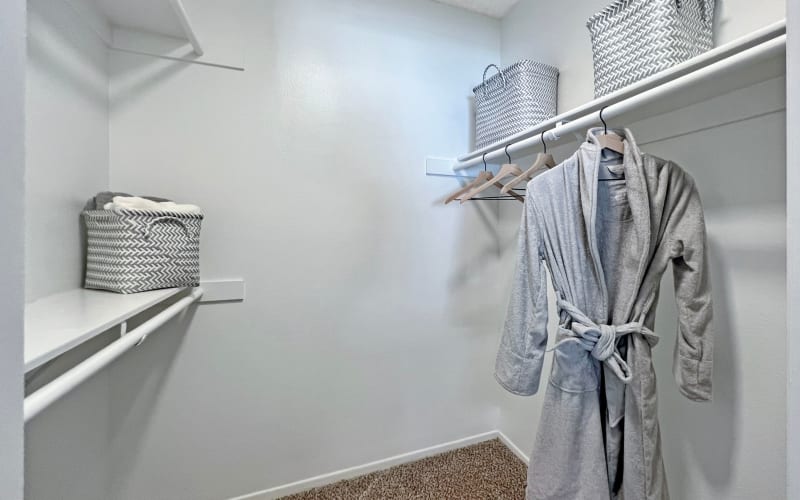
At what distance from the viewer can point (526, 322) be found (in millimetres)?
1043

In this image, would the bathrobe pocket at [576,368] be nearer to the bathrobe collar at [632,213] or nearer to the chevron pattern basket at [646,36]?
the bathrobe collar at [632,213]

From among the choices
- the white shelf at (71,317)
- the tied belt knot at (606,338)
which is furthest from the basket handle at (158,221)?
the tied belt knot at (606,338)

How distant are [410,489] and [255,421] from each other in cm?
80

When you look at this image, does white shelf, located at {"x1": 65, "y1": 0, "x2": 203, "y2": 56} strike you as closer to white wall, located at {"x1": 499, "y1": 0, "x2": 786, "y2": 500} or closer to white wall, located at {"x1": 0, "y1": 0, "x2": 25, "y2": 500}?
white wall, located at {"x1": 0, "y1": 0, "x2": 25, "y2": 500}

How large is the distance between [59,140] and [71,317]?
603 millimetres

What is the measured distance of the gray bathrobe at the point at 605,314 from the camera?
2.91ft

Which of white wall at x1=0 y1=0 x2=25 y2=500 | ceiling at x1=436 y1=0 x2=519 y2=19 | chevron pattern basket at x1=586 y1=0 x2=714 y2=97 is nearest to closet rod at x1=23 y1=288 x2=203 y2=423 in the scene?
white wall at x1=0 y1=0 x2=25 y2=500

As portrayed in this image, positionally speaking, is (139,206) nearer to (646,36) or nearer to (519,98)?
(519,98)

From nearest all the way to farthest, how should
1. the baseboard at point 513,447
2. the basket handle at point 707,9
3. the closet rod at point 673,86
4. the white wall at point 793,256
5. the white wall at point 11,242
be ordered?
the white wall at point 11,242 < the white wall at point 793,256 < the closet rod at point 673,86 < the basket handle at point 707,9 < the baseboard at point 513,447

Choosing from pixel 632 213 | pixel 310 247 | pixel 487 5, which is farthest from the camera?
pixel 487 5

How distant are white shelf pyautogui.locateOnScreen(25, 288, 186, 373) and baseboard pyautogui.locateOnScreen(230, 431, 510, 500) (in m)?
1.10

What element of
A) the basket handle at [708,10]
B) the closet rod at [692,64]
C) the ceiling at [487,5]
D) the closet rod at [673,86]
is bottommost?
the closet rod at [673,86]

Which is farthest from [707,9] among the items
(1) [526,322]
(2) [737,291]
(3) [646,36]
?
(1) [526,322]

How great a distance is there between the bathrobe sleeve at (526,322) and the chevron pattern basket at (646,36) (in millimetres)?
494
